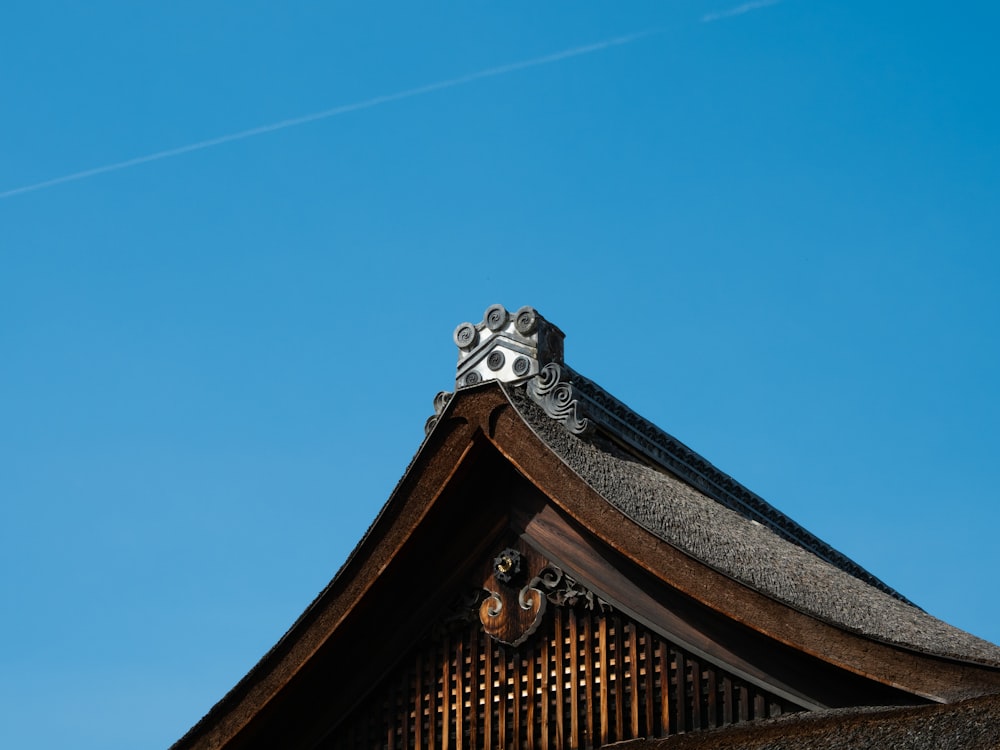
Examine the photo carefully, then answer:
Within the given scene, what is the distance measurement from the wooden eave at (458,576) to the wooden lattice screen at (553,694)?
0.38 feet

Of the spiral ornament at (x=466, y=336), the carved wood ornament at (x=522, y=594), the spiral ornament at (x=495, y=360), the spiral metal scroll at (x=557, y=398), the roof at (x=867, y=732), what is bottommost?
the roof at (x=867, y=732)

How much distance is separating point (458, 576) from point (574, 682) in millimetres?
1047

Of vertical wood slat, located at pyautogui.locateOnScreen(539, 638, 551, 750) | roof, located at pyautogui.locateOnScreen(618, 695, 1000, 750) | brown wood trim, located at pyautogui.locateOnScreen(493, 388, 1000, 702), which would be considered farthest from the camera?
vertical wood slat, located at pyautogui.locateOnScreen(539, 638, 551, 750)

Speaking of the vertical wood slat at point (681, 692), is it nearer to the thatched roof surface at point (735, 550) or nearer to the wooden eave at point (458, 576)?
the wooden eave at point (458, 576)

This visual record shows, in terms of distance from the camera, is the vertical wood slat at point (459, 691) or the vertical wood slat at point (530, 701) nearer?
the vertical wood slat at point (530, 701)

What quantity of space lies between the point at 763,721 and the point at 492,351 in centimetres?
331

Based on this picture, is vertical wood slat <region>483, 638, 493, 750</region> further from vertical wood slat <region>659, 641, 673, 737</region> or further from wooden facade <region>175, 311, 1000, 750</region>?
vertical wood slat <region>659, 641, 673, 737</region>

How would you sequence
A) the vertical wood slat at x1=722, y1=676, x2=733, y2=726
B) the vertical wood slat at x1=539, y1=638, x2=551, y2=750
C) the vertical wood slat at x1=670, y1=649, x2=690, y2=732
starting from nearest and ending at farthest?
1. the vertical wood slat at x1=722, y1=676, x2=733, y2=726
2. the vertical wood slat at x1=670, y1=649, x2=690, y2=732
3. the vertical wood slat at x1=539, y1=638, x2=551, y2=750

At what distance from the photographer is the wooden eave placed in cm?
771

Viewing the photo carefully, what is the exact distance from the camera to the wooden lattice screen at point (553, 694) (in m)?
7.73

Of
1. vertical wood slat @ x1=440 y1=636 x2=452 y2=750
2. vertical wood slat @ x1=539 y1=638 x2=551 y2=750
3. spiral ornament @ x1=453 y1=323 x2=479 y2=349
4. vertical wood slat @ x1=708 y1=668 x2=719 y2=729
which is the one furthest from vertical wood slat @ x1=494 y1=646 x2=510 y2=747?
spiral ornament @ x1=453 y1=323 x2=479 y2=349

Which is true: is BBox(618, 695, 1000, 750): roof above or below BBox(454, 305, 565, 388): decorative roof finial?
below

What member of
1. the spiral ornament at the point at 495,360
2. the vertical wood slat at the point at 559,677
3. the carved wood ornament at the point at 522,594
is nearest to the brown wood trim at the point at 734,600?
the carved wood ornament at the point at 522,594

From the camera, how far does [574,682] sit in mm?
8141
